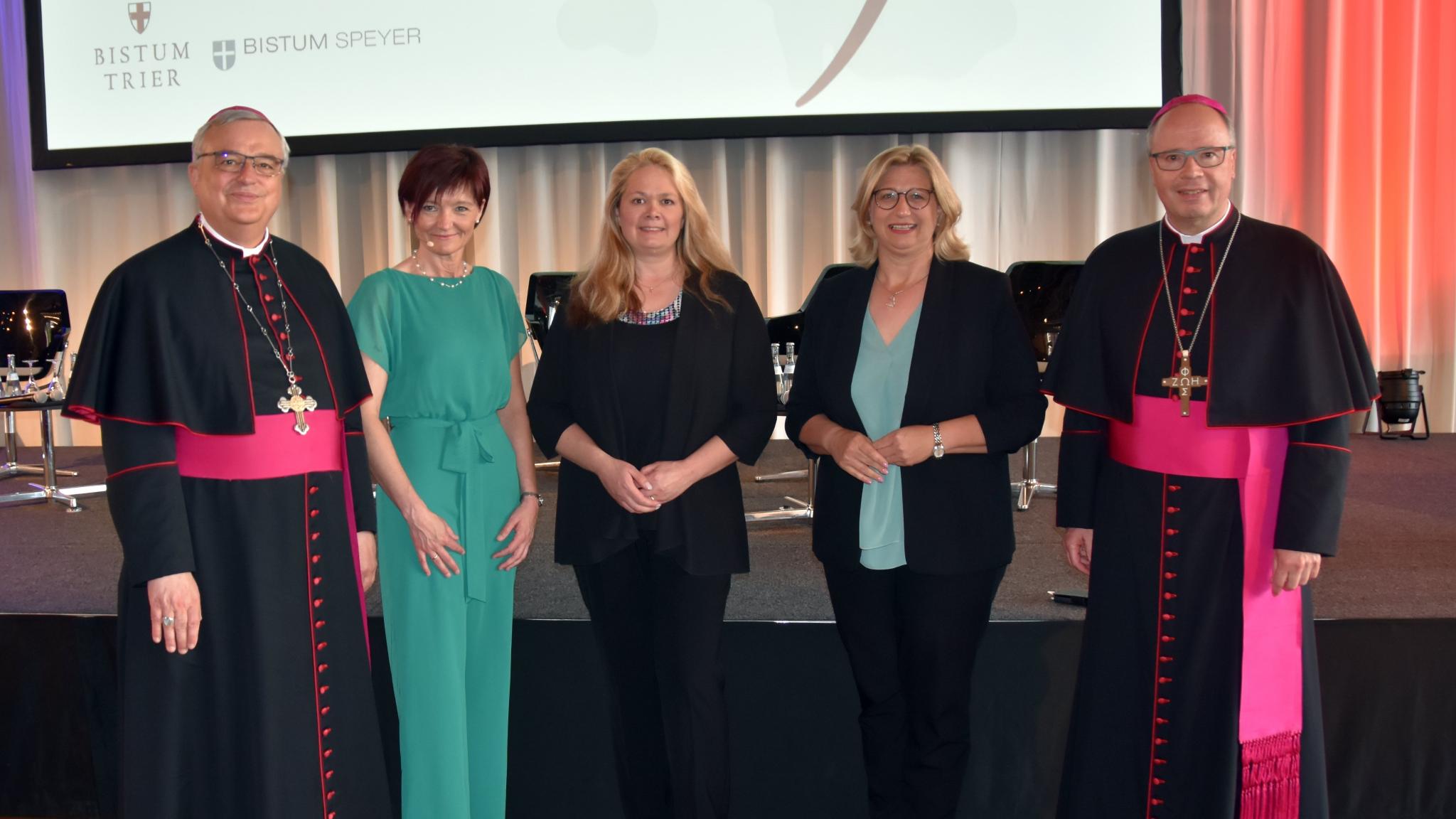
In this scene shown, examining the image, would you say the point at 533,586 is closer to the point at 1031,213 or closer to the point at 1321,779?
the point at 1321,779

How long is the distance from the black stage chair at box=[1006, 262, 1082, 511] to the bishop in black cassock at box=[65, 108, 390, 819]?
3465 millimetres

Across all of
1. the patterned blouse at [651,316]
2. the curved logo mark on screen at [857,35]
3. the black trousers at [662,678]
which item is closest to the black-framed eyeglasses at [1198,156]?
the patterned blouse at [651,316]

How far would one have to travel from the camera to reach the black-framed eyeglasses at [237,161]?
186cm

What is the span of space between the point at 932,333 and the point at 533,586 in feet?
5.85

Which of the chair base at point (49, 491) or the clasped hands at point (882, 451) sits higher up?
the clasped hands at point (882, 451)

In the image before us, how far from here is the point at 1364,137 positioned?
268 inches

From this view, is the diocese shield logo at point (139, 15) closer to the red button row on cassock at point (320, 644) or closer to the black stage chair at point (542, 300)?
the black stage chair at point (542, 300)

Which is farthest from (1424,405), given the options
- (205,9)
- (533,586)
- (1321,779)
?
(205,9)

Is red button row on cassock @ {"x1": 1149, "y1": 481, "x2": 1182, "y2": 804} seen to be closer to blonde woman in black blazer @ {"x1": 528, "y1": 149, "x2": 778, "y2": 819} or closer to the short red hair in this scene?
blonde woman in black blazer @ {"x1": 528, "y1": 149, "x2": 778, "y2": 819}

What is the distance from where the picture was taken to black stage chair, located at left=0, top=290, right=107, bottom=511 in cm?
527

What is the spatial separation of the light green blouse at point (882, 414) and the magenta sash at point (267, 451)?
1.09 meters

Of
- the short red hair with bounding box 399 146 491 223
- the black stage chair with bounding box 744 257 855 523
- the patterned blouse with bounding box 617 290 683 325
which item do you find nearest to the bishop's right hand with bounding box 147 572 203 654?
the short red hair with bounding box 399 146 491 223

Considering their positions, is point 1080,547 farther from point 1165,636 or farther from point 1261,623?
point 1261,623

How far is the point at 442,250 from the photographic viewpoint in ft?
7.39
